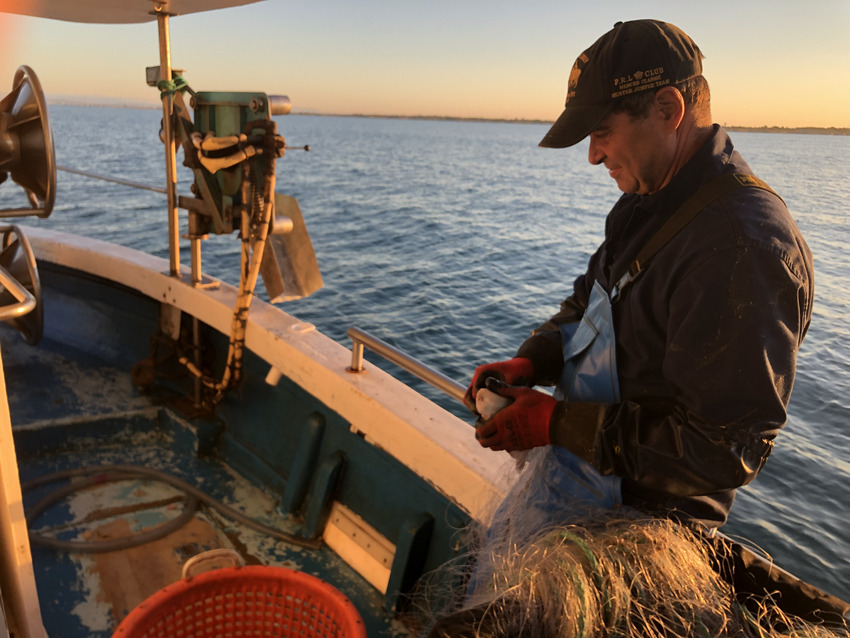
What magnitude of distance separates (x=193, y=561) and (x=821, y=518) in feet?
19.6

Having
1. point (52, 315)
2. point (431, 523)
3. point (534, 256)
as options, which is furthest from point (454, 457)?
point (534, 256)

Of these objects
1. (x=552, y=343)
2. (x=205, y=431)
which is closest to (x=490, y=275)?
(x=205, y=431)

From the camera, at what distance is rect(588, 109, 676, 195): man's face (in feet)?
4.60

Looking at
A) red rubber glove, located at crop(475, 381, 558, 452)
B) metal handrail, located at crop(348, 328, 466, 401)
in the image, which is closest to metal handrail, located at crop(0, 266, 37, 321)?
metal handrail, located at crop(348, 328, 466, 401)

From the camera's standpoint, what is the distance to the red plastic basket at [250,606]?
5.93 ft

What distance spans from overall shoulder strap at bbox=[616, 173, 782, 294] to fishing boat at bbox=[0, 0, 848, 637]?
2.92ft

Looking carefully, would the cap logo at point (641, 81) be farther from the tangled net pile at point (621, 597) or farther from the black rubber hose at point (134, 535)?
the black rubber hose at point (134, 535)

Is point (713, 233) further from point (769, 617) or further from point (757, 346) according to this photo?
point (769, 617)

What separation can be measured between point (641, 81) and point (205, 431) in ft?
9.76

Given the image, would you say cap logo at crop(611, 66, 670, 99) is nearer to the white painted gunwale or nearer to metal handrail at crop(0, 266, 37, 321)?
the white painted gunwale

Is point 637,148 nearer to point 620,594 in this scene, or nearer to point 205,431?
point 620,594

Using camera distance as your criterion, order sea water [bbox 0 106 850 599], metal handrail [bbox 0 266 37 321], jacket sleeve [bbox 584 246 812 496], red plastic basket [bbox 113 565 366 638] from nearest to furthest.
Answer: jacket sleeve [bbox 584 246 812 496], metal handrail [bbox 0 266 37 321], red plastic basket [bbox 113 565 366 638], sea water [bbox 0 106 850 599]

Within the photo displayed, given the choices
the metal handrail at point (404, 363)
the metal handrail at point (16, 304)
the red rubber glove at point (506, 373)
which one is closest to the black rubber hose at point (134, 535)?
the metal handrail at point (404, 363)

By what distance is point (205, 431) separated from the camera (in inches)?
137
